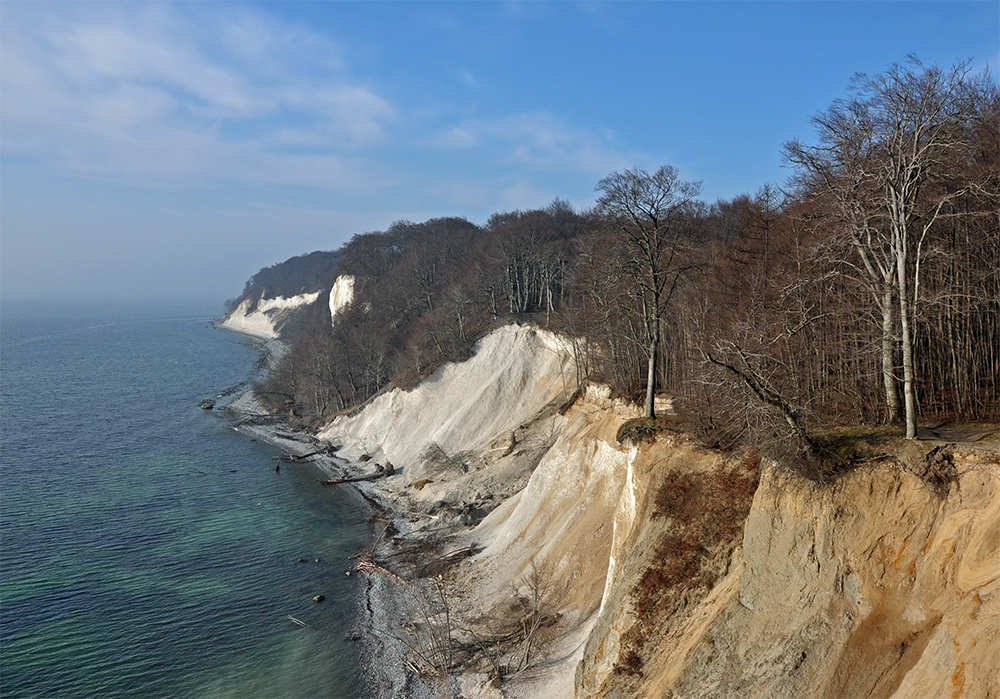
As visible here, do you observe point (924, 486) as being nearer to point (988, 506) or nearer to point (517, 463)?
point (988, 506)

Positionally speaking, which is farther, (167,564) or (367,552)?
(367,552)

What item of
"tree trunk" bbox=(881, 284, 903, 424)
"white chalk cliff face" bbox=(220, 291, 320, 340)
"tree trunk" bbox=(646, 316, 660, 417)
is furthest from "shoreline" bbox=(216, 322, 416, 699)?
"white chalk cliff face" bbox=(220, 291, 320, 340)

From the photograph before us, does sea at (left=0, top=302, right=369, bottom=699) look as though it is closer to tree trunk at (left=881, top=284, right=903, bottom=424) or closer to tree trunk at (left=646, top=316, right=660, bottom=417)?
tree trunk at (left=646, top=316, right=660, bottom=417)

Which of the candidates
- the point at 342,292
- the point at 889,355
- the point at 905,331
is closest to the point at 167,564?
the point at 889,355

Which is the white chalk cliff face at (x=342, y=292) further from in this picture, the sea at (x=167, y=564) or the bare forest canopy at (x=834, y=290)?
the bare forest canopy at (x=834, y=290)

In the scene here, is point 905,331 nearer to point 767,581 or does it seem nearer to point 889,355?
point 889,355

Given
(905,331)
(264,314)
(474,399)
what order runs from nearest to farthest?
(905,331), (474,399), (264,314)

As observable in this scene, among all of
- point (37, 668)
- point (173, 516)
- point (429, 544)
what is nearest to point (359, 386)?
point (173, 516)

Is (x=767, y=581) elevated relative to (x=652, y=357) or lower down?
lower down
